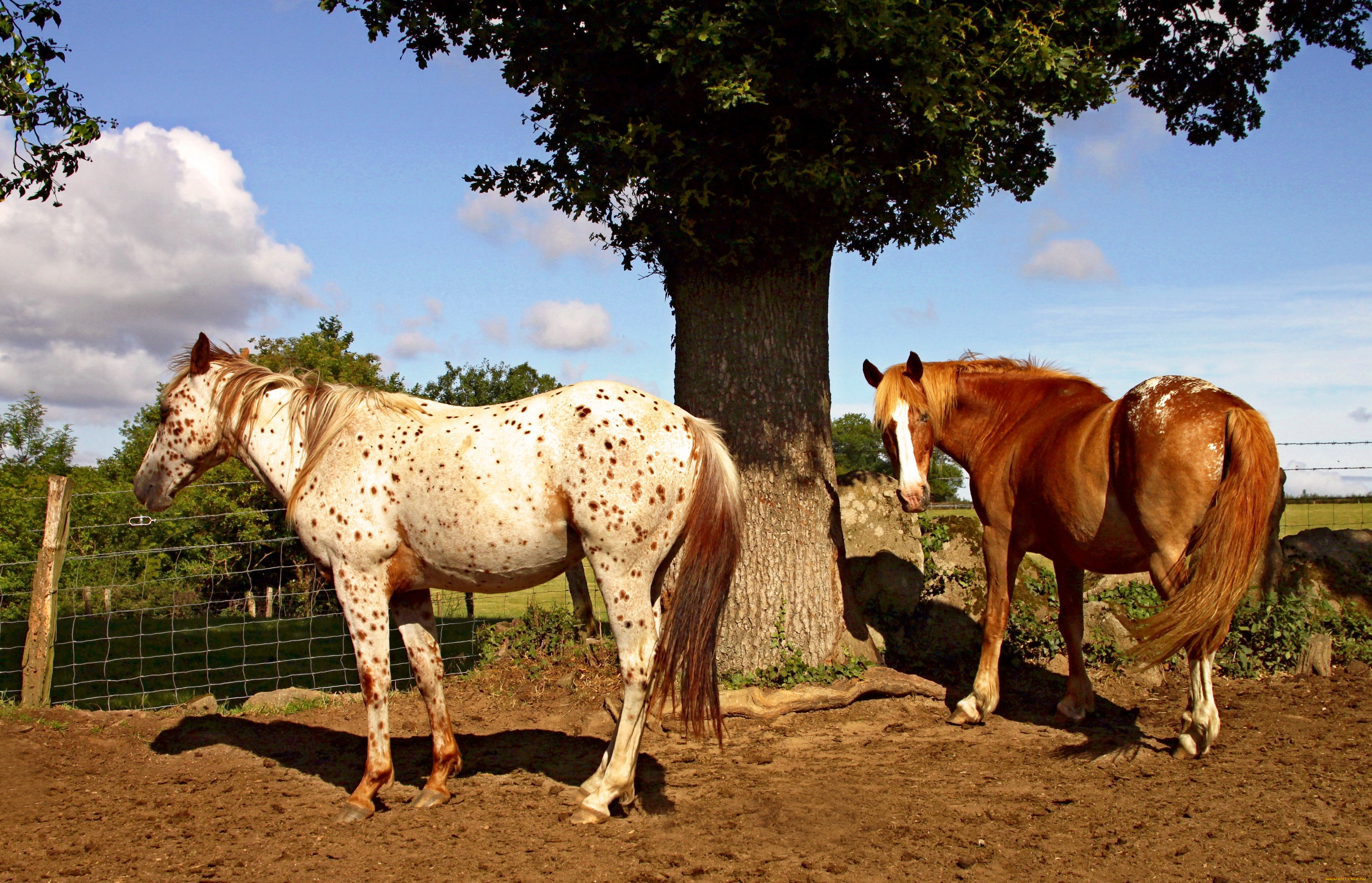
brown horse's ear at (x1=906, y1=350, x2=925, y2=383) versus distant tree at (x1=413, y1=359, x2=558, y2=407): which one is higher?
distant tree at (x1=413, y1=359, x2=558, y2=407)

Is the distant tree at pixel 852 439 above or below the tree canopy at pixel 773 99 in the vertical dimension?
above

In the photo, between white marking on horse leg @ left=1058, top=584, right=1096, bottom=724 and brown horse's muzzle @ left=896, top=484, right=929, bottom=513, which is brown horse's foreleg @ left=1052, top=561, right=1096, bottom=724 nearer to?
white marking on horse leg @ left=1058, top=584, right=1096, bottom=724

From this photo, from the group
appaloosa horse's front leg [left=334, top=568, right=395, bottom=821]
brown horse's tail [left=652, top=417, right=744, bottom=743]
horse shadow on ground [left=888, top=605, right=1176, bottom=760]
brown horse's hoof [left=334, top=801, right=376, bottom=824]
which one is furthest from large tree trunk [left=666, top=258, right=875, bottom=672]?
brown horse's hoof [left=334, top=801, right=376, bottom=824]

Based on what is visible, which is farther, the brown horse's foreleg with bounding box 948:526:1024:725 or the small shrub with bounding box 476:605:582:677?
the small shrub with bounding box 476:605:582:677

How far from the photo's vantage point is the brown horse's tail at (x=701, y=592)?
3.86m

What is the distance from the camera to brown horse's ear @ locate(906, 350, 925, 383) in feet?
18.6

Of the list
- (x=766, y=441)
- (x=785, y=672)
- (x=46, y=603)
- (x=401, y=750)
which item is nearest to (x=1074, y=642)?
(x=785, y=672)

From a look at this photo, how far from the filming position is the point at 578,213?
554cm

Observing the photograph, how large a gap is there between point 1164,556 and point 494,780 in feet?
12.1

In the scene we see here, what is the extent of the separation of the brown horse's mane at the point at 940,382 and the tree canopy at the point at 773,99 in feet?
3.27

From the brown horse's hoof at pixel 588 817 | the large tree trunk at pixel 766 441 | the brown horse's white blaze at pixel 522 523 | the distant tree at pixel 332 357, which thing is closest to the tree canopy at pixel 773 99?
the large tree trunk at pixel 766 441

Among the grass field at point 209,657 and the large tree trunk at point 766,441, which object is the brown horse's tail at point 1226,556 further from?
the grass field at point 209,657

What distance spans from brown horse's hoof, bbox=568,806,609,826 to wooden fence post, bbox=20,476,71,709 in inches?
169

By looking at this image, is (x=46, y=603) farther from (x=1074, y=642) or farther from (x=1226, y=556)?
(x=1226, y=556)
